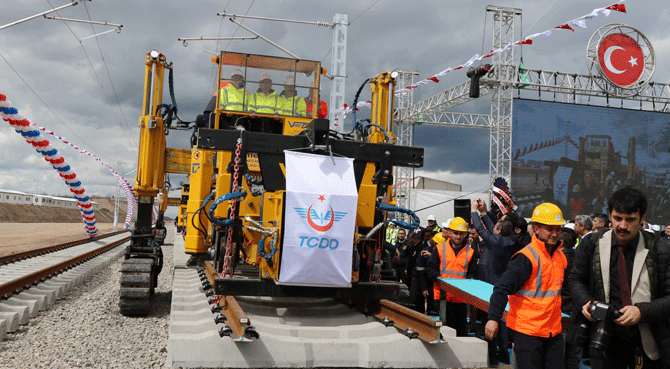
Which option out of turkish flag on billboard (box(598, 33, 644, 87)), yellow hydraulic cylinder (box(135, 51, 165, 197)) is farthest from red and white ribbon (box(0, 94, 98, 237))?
turkish flag on billboard (box(598, 33, 644, 87))

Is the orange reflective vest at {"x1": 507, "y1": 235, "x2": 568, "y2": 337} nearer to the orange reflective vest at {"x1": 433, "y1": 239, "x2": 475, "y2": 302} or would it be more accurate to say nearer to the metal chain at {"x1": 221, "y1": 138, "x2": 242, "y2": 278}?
the metal chain at {"x1": 221, "y1": 138, "x2": 242, "y2": 278}

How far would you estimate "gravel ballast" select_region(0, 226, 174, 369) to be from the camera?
573cm

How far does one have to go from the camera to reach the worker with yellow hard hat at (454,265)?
691 centimetres

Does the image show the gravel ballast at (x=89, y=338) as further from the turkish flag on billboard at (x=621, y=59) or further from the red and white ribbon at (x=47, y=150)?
the turkish flag on billboard at (x=621, y=59)

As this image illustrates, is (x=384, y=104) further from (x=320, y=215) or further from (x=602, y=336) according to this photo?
(x=602, y=336)

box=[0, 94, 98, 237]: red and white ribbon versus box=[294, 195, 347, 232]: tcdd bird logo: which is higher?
box=[0, 94, 98, 237]: red and white ribbon

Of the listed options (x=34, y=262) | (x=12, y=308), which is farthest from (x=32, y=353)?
(x=34, y=262)

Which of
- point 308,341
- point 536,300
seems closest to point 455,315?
point 308,341

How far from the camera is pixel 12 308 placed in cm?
754

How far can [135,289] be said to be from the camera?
8.11 meters

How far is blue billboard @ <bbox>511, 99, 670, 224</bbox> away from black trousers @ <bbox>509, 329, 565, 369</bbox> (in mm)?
23868

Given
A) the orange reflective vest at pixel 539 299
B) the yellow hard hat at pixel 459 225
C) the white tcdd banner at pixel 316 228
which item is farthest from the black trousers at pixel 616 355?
the yellow hard hat at pixel 459 225

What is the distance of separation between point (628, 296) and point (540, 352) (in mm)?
898

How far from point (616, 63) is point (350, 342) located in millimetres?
27120
